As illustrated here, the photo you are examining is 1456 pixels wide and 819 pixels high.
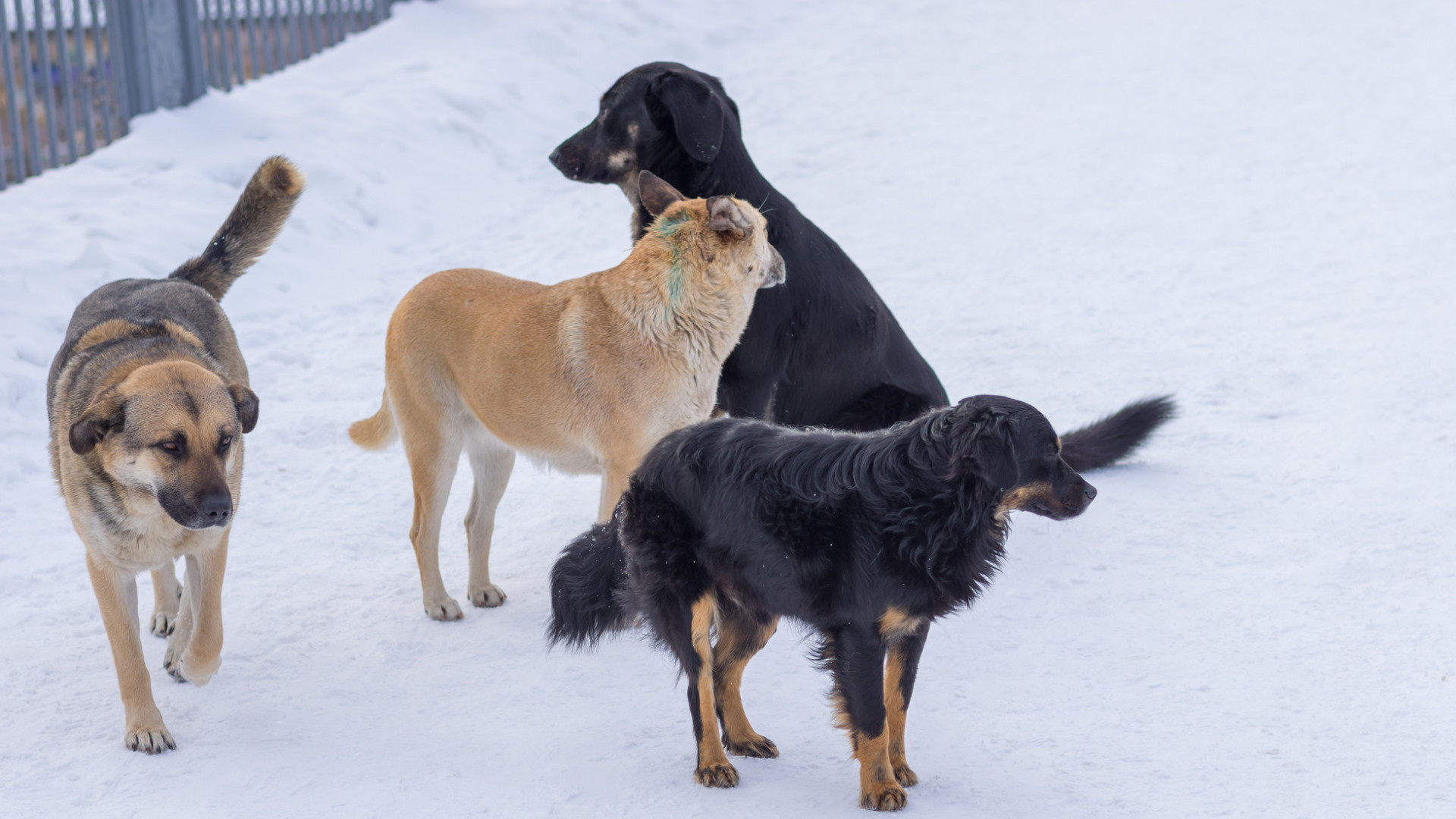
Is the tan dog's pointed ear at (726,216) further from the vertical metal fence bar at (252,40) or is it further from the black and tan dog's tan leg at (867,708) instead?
the vertical metal fence bar at (252,40)

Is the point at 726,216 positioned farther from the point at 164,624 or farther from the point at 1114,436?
the point at 164,624

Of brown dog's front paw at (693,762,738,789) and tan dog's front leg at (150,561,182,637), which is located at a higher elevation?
brown dog's front paw at (693,762,738,789)

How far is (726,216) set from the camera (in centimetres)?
477

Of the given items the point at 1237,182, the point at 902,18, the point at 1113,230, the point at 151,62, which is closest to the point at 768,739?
the point at 1113,230

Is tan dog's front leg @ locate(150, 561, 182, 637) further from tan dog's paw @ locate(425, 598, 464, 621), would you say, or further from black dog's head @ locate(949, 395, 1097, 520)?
black dog's head @ locate(949, 395, 1097, 520)

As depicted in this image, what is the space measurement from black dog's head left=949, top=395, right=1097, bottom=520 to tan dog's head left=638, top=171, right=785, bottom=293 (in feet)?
4.79

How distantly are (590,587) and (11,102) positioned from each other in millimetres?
7373

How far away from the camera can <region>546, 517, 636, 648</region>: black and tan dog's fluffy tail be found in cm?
430

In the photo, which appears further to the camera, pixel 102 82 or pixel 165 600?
pixel 102 82

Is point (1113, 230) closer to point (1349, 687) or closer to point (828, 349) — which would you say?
point (828, 349)

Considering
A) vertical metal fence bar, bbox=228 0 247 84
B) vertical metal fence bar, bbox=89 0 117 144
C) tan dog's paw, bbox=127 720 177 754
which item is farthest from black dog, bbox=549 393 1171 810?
vertical metal fence bar, bbox=228 0 247 84

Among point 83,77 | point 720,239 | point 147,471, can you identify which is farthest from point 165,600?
point 83,77

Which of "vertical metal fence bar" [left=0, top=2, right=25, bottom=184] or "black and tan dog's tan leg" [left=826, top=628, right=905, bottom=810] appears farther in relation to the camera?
"vertical metal fence bar" [left=0, top=2, right=25, bottom=184]

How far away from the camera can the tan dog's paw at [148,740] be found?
406 cm
